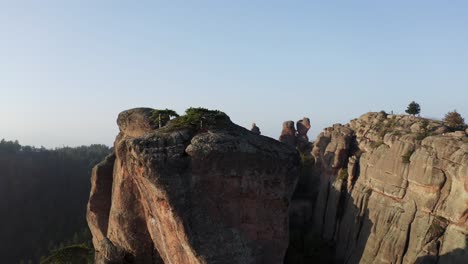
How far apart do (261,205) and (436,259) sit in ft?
79.7

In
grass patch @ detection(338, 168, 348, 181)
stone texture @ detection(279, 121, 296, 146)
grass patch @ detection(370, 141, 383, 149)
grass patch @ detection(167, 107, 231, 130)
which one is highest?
stone texture @ detection(279, 121, 296, 146)

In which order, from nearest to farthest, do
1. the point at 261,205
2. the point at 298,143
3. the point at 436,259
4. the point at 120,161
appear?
the point at 261,205 < the point at 120,161 < the point at 436,259 < the point at 298,143

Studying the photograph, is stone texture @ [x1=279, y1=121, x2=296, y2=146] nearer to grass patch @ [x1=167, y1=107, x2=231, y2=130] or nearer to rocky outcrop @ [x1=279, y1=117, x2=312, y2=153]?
rocky outcrop @ [x1=279, y1=117, x2=312, y2=153]

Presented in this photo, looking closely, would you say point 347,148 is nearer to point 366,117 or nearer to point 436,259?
point 366,117

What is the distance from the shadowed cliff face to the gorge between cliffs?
120 millimetres

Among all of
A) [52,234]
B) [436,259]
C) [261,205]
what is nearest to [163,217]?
[261,205]

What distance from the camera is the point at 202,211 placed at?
57.6 ft

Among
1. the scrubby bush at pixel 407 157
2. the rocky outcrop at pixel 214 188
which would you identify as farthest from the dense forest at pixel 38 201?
the rocky outcrop at pixel 214 188

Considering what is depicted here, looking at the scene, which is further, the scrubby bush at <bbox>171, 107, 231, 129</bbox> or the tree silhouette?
the tree silhouette

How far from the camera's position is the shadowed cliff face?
116 ft

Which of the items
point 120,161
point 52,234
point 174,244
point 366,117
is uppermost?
point 366,117

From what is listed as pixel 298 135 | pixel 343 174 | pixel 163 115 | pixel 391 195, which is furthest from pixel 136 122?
pixel 298 135

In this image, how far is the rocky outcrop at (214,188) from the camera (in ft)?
57.1

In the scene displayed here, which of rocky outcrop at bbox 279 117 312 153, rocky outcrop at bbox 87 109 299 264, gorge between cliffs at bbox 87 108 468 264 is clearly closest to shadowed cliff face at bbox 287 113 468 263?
gorge between cliffs at bbox 87 108 468 264
